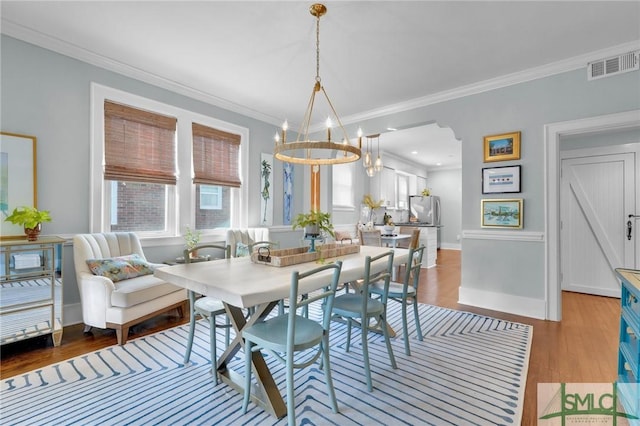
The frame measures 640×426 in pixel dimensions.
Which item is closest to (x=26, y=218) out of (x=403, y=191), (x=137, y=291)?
(x=137, y=291)

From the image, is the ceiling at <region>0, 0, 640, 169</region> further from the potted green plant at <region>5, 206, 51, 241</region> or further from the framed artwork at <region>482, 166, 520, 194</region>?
the potted green plant at <region>5, 206, 51, 241</region>

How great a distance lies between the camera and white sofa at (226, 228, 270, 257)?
411 cm

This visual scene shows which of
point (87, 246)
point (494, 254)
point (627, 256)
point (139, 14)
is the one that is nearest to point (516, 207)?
point (494, 254)

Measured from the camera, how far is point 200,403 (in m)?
1.82

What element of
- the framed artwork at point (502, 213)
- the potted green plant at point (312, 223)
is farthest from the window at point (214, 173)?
the framed artwork at point (502, 213)

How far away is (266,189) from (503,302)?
12.0ft

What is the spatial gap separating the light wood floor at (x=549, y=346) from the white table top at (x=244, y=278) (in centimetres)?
127

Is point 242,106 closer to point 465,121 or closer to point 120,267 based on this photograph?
point 120,267

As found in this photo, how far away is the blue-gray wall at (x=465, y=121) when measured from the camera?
9.13ft

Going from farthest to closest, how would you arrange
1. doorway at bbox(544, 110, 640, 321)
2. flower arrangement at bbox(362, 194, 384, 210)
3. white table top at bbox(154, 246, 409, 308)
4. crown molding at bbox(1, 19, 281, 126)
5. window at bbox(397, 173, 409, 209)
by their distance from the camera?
window at bbox(397, 173, 409, 209), flower arrangement at bbox(362, 194, 384, 210), doorway at bbox(544, 110, 640, 321), crown molding at bbox(1, 19, 281, 126), white table top at bbox(154, 246, 409, 308)

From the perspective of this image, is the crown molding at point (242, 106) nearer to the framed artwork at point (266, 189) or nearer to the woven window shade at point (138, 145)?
the woven window shade at point (138, 145)

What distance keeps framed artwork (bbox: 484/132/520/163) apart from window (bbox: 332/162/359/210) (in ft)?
10.6

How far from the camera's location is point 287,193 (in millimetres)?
5340

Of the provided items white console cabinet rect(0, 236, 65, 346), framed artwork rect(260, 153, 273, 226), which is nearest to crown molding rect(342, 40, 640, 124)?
framed artwork rect(260, 153, 273, 226)
